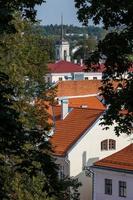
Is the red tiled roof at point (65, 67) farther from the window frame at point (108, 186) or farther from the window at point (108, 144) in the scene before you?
the window frame at point (108, 186)

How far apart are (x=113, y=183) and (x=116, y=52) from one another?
28.2 meters

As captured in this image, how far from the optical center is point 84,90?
78.3 metres

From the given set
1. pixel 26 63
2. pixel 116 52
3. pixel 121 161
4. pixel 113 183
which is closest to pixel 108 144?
pixel 113 183

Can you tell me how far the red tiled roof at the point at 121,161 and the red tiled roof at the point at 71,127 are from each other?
335 centimetres

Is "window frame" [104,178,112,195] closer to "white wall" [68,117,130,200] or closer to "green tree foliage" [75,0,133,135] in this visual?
"white wall" [68,117,130,200]

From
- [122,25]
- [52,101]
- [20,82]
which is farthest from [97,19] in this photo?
[52,101]

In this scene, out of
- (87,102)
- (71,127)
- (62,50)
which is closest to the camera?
(71,127)

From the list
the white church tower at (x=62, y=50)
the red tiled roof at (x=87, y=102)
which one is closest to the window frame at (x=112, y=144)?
the red tiled roof at (x=87, y=102)

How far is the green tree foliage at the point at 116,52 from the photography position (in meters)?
13.3

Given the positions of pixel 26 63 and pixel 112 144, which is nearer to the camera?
pixel 26 63

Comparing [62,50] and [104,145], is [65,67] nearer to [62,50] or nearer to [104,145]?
[62,50]

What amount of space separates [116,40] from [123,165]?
27096 millimetres

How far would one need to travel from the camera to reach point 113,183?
41.1 m

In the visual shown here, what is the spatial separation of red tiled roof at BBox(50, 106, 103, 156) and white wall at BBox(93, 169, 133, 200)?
310 centimetres
